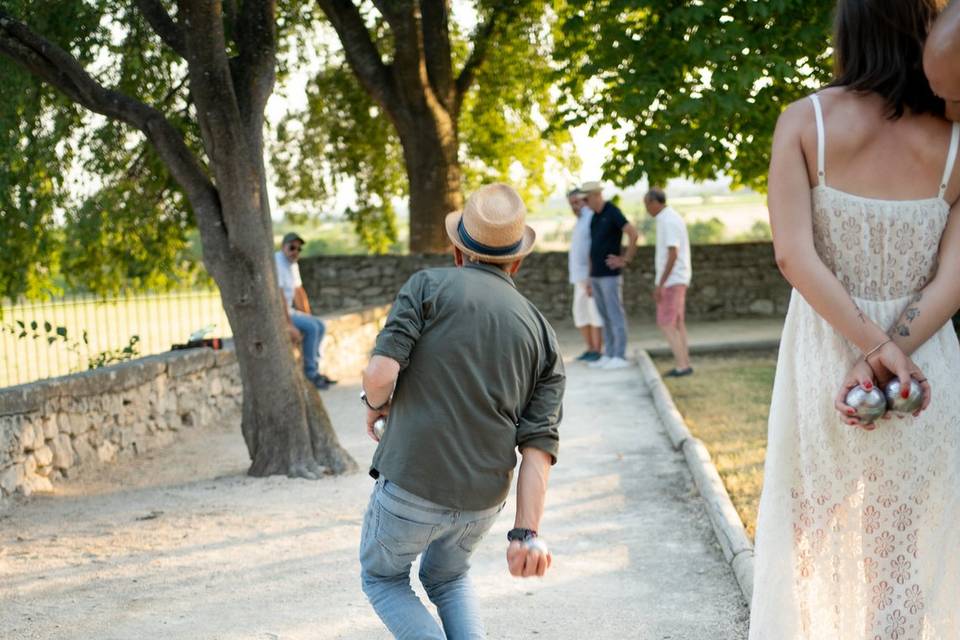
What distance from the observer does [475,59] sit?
1872 centimetres

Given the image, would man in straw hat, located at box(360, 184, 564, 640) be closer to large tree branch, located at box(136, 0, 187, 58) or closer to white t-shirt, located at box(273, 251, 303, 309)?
large tree branch, located at box(136, 0, 187, 58)

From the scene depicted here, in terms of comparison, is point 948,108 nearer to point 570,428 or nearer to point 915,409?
point 915,409

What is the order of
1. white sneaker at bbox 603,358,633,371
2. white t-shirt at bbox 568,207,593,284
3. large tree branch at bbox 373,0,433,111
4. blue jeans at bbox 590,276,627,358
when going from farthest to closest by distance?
1. large tree branch at bbox 373,0,433,111
2. white sneaker at bbox 603,358,633,371
3. white t-shirt at bbox 568,207,593,284
4. blue jeans at bbox 590,276,627,358

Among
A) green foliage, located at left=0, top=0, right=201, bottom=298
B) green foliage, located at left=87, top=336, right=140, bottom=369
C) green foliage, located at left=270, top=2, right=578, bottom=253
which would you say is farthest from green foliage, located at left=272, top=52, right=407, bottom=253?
green foliage, located at left=87, top=336, right=140, bottom=369

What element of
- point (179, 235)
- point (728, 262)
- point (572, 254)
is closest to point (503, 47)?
point (728, 262)

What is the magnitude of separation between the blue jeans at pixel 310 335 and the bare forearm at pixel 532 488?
9.34 meters

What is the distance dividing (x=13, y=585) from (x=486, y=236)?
348 centimetres

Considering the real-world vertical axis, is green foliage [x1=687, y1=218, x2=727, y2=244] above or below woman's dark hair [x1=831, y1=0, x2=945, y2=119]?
below

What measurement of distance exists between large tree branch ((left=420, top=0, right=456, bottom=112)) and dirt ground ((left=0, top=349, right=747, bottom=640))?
34.6 feet

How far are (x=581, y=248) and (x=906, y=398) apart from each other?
35.7 ft

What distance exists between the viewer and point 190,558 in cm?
592

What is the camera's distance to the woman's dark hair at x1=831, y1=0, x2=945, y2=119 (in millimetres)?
2555

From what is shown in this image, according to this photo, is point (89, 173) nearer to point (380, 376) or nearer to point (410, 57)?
point (410, 57)

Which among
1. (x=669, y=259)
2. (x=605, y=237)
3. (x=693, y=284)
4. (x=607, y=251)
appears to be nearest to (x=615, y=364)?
(x=607, y=251)
